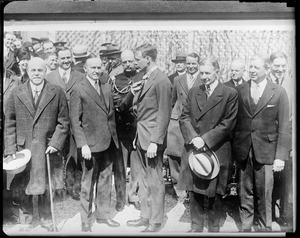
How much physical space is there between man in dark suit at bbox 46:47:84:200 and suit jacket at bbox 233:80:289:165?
182 centimetres

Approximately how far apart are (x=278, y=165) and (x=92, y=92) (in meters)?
2.27

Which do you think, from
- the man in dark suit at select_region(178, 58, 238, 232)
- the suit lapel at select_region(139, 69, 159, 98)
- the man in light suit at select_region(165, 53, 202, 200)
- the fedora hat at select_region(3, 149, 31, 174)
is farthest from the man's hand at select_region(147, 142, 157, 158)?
the fedora hat at select_region(3, 149, 31, 174)

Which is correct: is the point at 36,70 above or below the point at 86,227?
above

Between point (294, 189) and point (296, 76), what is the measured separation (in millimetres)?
1300

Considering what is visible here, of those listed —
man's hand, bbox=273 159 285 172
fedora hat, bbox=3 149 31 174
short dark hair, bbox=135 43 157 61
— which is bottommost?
man's hand, bbox=273 159 285 172

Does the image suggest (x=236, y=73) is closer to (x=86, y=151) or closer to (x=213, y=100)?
(x=213, y=100)

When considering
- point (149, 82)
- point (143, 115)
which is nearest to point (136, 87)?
point (149, 82)

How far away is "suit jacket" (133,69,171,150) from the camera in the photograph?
6.33 metres

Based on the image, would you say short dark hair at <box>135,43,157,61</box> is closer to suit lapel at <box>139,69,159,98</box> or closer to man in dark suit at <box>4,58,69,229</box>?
suit lapel at <box>139,69,159,98</box>

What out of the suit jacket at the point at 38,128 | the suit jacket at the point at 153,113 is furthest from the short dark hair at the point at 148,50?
the suit jacket at the point at 38,128

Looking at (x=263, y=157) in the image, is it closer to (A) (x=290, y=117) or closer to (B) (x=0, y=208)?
(A) (x=290, y=117)

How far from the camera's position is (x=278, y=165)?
6391 millimetres

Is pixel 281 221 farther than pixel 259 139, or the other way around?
pixel 281 221

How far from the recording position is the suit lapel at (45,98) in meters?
6.36
